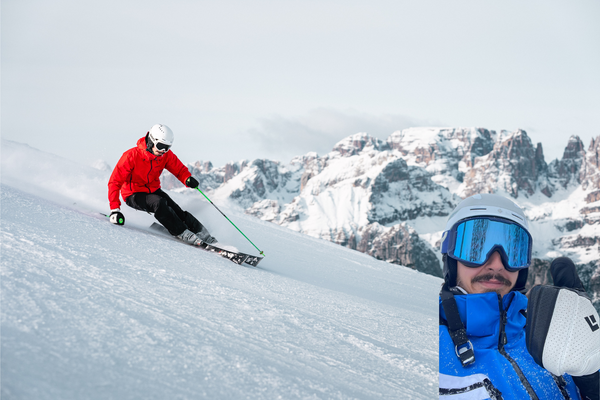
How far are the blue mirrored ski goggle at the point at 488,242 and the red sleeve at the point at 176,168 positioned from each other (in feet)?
15.4

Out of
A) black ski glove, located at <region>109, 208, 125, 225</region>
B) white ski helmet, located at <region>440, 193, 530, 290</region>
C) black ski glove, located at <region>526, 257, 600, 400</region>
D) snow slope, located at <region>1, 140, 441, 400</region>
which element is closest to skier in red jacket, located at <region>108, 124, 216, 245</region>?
black ski glove, located at <region>109, 208, 125, 225</region>

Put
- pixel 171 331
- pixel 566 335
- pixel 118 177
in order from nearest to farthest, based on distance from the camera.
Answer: pixel 566 335 < pixel 171 331 < pixel 118 177

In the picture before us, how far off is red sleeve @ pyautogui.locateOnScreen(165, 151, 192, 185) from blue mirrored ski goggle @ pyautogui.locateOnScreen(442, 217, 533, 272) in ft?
15.4

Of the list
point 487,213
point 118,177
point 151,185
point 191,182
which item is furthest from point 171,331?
point 191,182

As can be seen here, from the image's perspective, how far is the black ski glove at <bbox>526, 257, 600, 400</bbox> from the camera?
181 cm

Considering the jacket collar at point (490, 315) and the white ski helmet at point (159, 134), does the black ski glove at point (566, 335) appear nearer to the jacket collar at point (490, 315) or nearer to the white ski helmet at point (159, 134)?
the jacket collar at point (490, 315)

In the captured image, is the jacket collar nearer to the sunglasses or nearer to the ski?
the ski

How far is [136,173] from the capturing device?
5637 millimetres

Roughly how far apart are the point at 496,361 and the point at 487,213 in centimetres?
88

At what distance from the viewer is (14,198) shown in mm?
4613

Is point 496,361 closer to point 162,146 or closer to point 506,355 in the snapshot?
point 506,355

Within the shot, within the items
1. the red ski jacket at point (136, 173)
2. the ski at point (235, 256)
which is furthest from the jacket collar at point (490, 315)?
the red ski jacket at point (136, 173)

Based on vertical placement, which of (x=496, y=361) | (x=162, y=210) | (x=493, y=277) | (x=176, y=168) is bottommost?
(x=496, y=361)

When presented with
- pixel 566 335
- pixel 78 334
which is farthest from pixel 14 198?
pixel 566 335
